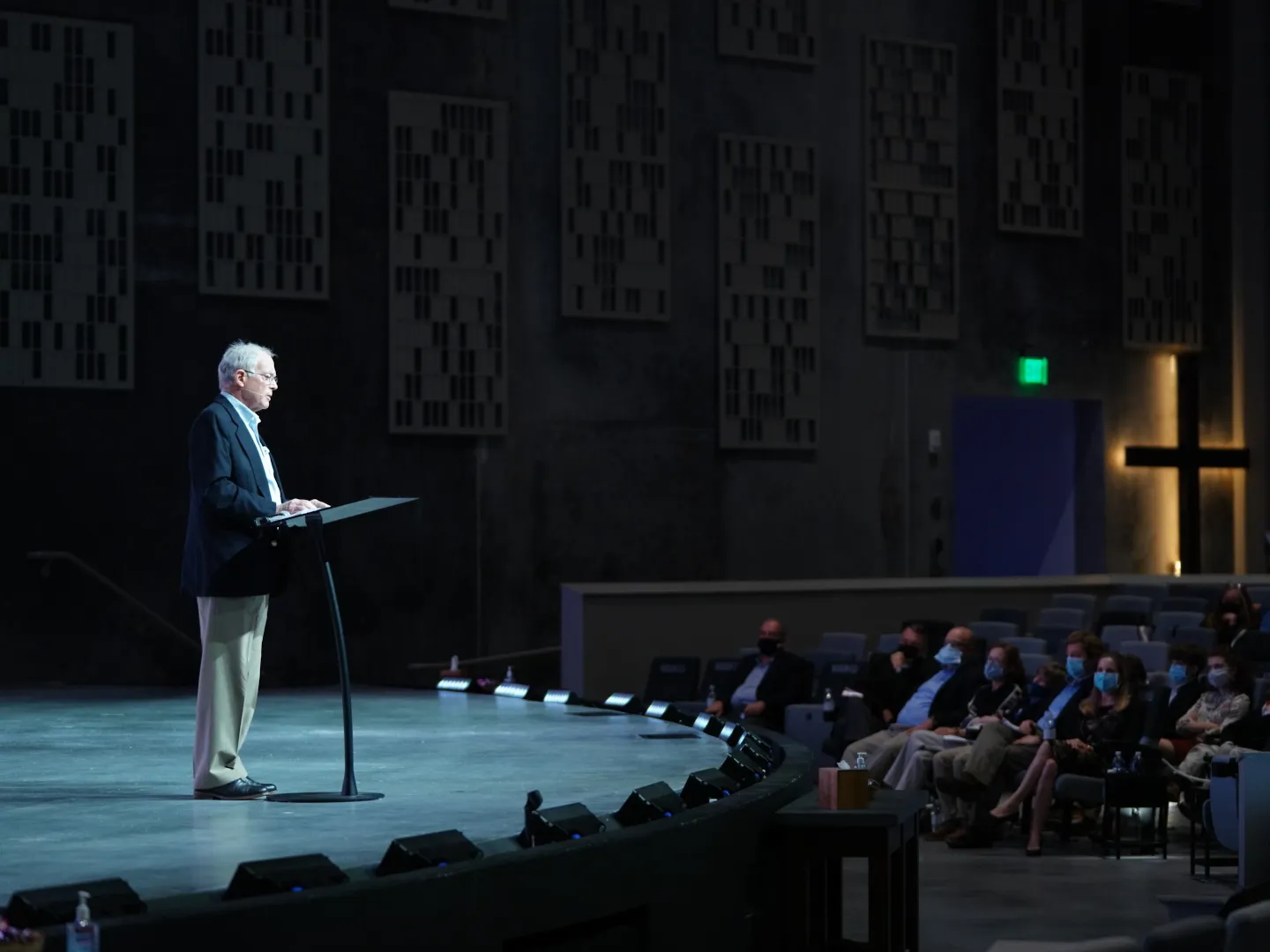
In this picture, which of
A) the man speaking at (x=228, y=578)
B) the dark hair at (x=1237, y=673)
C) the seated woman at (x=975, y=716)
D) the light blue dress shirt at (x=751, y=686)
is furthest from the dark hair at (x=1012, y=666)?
the man speaking at (x=228, y=578)

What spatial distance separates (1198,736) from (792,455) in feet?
25.0

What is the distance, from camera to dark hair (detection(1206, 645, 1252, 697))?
9062 mm

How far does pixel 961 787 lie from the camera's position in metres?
9.16

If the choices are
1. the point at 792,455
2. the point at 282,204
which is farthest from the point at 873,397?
the point at 282,204

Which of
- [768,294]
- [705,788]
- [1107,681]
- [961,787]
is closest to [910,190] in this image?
[768,294]

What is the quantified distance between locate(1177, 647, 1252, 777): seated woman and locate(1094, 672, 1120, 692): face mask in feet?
1.23

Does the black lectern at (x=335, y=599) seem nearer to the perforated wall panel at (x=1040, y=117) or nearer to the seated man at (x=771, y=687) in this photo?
the seated man at (x=771, y=687)

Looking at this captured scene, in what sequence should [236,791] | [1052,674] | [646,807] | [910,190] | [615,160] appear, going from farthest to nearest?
[910,190] → [615,160] → [1052,674] → [236,791] → [646,807]

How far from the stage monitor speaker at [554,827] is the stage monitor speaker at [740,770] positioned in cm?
112

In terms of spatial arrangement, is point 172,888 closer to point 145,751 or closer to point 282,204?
point 145,751

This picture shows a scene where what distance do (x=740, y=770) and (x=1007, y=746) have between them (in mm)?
4041

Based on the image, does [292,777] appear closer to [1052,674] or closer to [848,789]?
[848,789]

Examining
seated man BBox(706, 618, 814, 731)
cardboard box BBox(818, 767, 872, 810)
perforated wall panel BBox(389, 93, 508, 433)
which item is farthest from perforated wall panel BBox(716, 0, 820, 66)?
cardboard box BBox(818, 767, 872, 810)

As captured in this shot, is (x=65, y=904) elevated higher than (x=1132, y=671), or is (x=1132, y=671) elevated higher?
(x=65, y=904)
